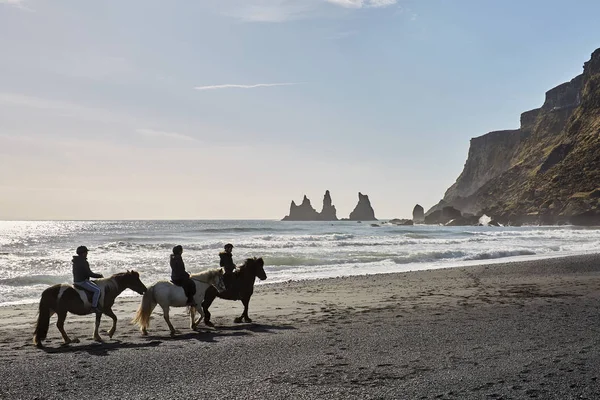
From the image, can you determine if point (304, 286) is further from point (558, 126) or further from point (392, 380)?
point (558, 126)

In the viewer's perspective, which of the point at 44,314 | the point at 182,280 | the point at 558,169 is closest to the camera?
the point at 44,314

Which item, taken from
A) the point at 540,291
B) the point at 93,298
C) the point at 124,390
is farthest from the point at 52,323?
the point at 540,291

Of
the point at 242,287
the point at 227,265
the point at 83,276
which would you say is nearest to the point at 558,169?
the point at 242,287

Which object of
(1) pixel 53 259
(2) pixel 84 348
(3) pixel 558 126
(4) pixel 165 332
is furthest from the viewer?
(3) pixel 558 126

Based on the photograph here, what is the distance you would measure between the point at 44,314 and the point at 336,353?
5807mm

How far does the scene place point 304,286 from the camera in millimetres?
19438

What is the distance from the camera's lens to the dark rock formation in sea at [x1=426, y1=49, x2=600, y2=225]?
309 feet

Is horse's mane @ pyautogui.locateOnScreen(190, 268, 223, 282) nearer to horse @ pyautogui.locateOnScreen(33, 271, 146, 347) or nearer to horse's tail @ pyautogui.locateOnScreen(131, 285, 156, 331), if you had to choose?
horse's tail @ pyautogui.locateOnScreen(131, 285, 156, 331)

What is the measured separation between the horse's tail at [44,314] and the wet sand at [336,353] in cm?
27

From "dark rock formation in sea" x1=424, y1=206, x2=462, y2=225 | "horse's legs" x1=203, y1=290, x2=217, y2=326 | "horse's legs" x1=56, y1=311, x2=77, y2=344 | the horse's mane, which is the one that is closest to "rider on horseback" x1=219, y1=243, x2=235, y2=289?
the horse's mane

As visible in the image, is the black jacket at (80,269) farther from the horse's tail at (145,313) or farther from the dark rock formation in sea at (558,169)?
the dark rock formation in sea at (558,169)

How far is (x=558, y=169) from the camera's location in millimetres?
107000

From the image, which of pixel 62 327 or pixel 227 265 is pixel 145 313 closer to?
pixel 62 327

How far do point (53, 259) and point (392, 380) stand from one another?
29.8m
